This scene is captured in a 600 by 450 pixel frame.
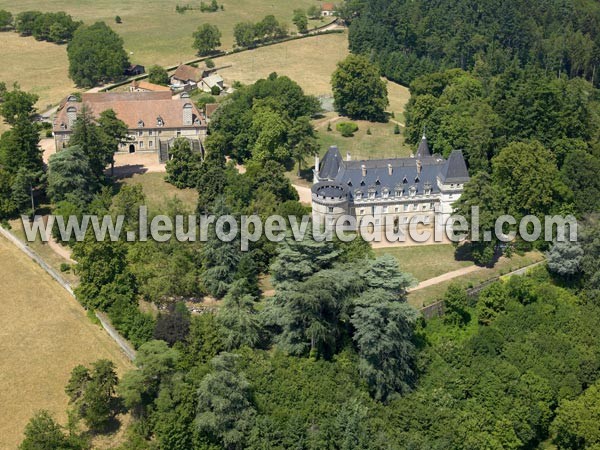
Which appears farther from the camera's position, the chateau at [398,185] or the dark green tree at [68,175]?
the dark green tree at [68,175]

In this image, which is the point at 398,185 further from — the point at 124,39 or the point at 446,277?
the point at 124,39

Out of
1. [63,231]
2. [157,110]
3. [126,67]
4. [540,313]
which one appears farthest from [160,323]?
[126,67]

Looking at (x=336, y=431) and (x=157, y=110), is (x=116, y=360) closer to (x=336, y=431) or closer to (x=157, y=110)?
(x=336, y=431)

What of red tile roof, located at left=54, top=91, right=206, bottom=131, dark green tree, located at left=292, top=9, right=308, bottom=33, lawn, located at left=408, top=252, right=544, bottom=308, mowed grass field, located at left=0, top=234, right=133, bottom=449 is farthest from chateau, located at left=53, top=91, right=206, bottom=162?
dark green tree, located at left=292, top=9, right=308, bottom=33

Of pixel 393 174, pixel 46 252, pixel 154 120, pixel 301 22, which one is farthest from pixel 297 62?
pixel 46 252

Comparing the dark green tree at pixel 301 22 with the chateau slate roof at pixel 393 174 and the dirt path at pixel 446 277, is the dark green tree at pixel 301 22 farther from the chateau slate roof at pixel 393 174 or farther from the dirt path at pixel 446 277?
the dirt path at pixel 446 277

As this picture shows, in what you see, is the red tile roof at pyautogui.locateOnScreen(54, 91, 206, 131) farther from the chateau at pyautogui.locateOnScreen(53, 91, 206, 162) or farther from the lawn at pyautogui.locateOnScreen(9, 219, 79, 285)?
the lawn at pyautogui.locateOnScreen(9, 219, 79, 285)

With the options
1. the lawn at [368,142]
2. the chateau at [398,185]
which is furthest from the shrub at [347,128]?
the chateau at [398,185]
